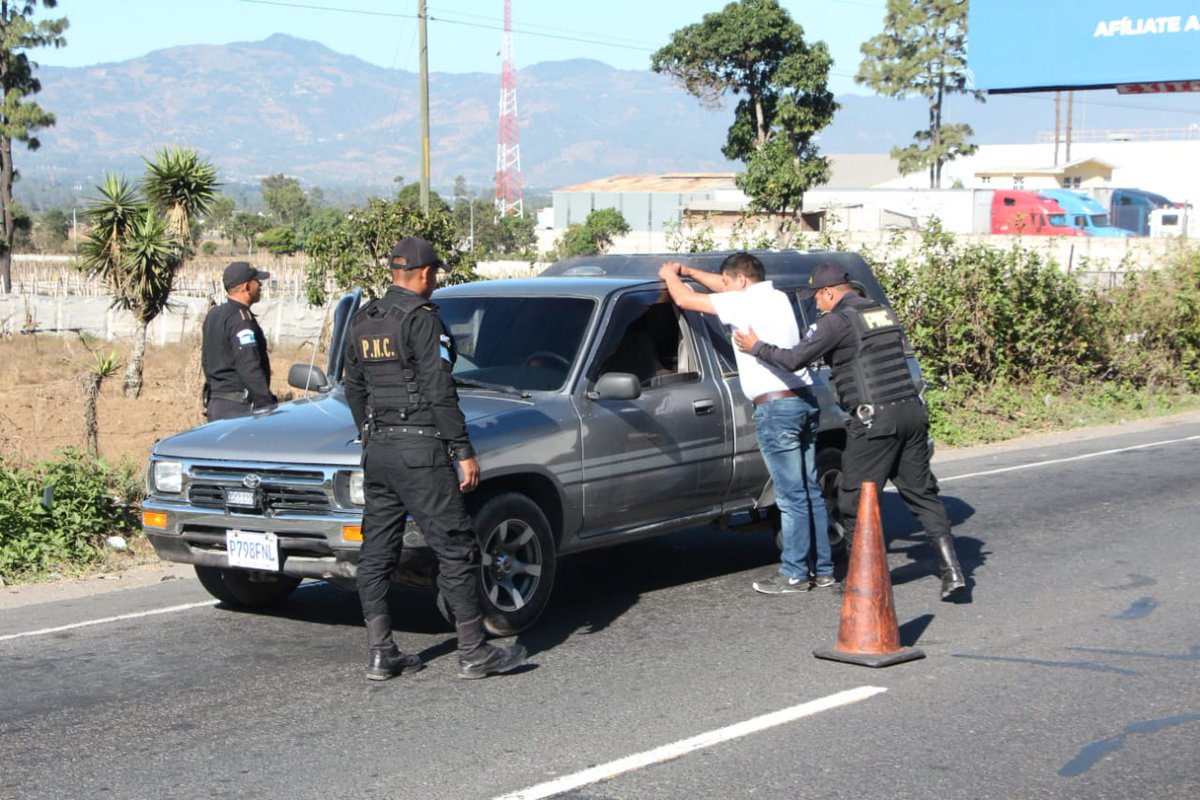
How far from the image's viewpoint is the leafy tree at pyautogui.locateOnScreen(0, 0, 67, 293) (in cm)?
4872

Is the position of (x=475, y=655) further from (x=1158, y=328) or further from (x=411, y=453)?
(x=1158, y=328)

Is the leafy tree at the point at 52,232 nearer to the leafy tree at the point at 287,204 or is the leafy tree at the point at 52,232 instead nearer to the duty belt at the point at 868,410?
the leafy tree at the point at 287,204

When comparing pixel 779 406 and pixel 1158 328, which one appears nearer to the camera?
pixel 779 406

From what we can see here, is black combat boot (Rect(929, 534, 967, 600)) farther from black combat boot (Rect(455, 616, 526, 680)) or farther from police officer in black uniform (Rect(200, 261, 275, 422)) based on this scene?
police officer in black uniform (Rect(200, 261, 275, 422))

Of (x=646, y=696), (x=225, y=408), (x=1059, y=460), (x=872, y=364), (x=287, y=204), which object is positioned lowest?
Result: (x=1059, y=460)

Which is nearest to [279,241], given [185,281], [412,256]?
[185,281]

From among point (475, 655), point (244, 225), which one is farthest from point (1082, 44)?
point (244, 225)

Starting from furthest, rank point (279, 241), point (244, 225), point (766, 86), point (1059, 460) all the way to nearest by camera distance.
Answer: point (244, 225) → point (279, 241) → point (766, 86) → point (1059, 460)

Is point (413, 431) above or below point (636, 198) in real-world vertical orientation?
below

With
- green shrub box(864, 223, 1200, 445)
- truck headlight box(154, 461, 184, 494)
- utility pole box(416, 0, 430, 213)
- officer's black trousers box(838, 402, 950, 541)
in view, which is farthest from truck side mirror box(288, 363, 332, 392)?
utility pole box(416, 0, 430, 213)

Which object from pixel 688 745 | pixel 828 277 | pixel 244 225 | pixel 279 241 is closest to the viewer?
pixel 688 745

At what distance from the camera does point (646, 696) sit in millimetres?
6312

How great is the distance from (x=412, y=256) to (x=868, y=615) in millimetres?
2714

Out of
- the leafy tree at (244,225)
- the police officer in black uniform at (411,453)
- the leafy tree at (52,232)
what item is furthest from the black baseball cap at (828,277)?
the leafy tree at (52,232)
